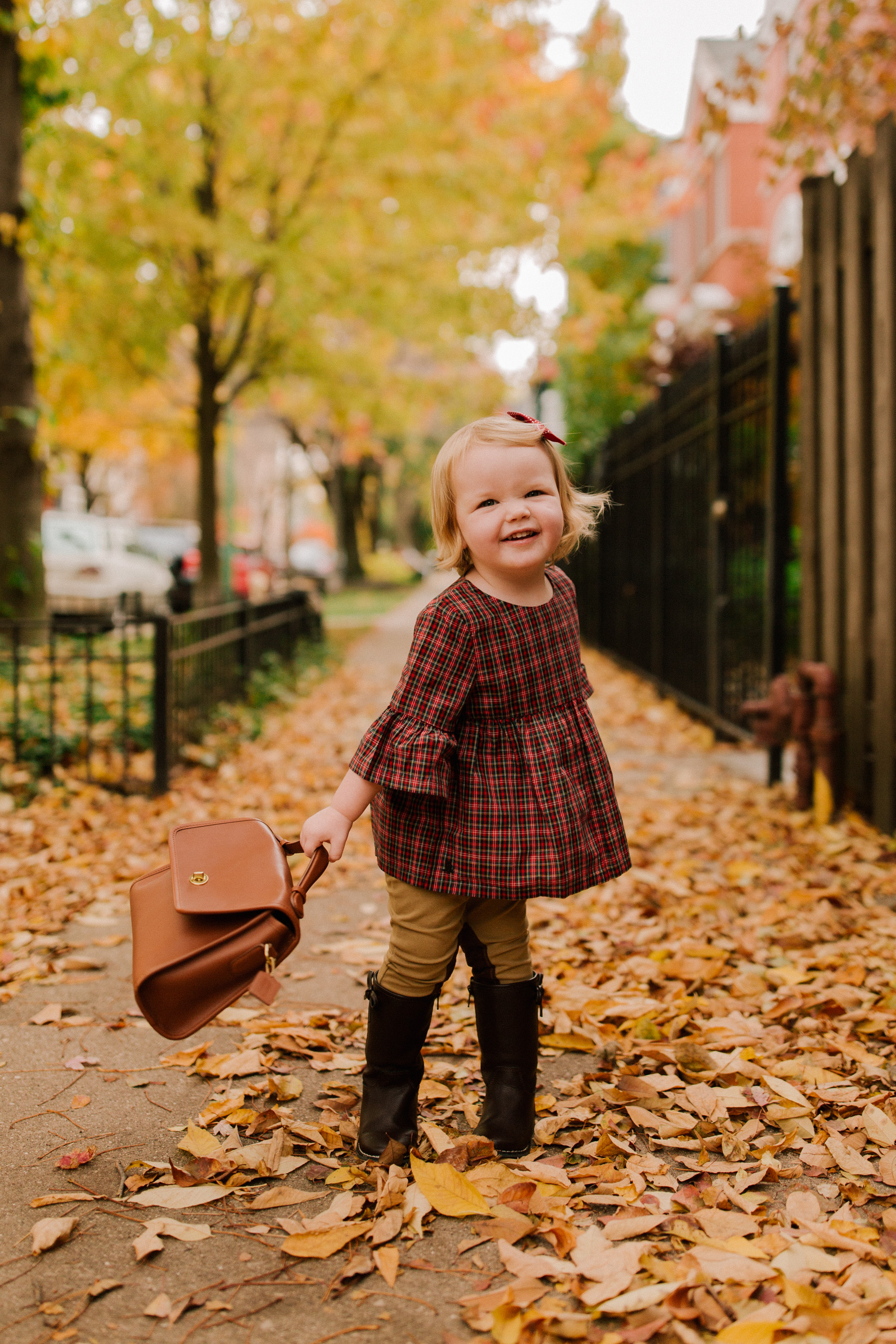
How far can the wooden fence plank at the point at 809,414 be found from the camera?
5.16 m

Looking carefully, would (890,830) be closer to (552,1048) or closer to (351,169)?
(552,1048)

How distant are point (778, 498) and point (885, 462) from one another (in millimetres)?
1264

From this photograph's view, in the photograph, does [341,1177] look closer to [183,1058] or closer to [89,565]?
[183,1058]

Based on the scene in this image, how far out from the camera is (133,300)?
11.8 metres

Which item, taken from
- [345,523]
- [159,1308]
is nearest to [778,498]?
[159,1308]

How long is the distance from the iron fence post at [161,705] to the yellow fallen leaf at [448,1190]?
3710 millimetres

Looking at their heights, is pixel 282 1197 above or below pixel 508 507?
below

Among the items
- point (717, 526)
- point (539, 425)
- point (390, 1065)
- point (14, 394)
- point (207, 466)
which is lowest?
point (390, 1065)

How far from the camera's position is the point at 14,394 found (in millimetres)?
7773

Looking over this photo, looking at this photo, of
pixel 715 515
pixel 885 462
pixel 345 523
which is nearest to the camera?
pixel 885 462

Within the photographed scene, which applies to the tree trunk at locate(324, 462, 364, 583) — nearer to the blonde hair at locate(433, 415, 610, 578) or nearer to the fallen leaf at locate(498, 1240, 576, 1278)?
the blonde hair at locate(433, 415, 610, 578)

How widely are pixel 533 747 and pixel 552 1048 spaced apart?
105 centimetres

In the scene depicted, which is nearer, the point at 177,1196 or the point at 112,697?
the point at 177,1196

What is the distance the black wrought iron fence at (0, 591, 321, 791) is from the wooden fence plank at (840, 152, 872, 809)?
130 inches
